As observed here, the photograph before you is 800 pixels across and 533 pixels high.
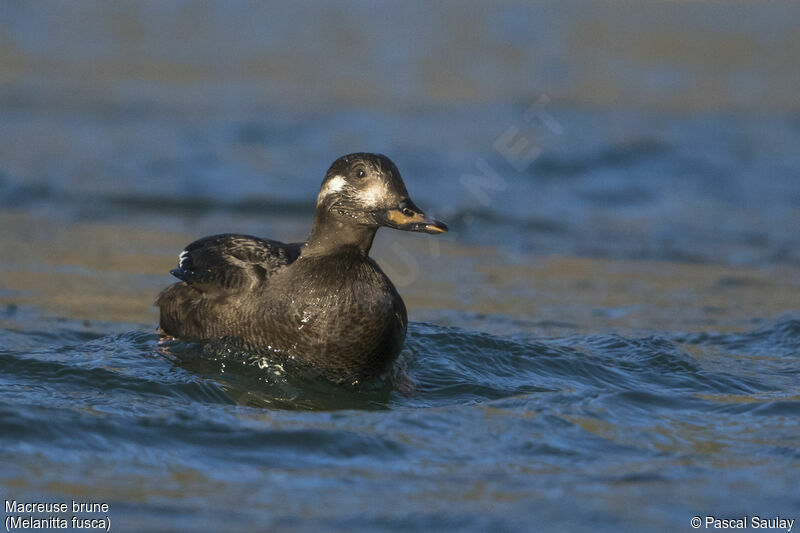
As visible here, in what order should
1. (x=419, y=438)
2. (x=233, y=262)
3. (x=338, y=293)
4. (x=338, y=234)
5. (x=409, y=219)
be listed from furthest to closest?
(x=233, y=262) < (x=338, y=234) < (x=338, y=293) < (x=409, y=219) < (x=419, y=438)

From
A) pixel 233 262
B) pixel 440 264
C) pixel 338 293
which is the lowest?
pixel 338 293

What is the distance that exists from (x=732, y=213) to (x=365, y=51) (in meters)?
9.30

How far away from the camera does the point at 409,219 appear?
6.64 meters

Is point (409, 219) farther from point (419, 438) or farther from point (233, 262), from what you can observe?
point (233, 262)

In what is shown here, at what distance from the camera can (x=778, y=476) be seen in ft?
19.0

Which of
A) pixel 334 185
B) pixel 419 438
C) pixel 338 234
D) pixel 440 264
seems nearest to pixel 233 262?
pixel 338 234

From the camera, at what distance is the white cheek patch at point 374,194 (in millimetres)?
6699

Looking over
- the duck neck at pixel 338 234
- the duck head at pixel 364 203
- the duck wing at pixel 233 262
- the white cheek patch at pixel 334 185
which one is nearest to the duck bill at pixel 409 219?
the duck head at pixel 364 203

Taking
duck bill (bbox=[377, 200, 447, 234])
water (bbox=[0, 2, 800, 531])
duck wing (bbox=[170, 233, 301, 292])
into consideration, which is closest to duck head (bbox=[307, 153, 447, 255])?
duck bill (bbox=[377, 200, 447, 234])

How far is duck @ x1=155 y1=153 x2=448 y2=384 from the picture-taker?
22.1 feet

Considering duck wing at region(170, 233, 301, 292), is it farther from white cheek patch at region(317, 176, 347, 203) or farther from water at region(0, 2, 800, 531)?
white cheek patch at region(317, 176, 347, 203)

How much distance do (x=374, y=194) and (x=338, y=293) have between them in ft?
1.96

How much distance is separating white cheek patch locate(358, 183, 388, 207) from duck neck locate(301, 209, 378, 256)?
0.17 metres

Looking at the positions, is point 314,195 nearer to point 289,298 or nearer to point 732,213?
point 732,213
